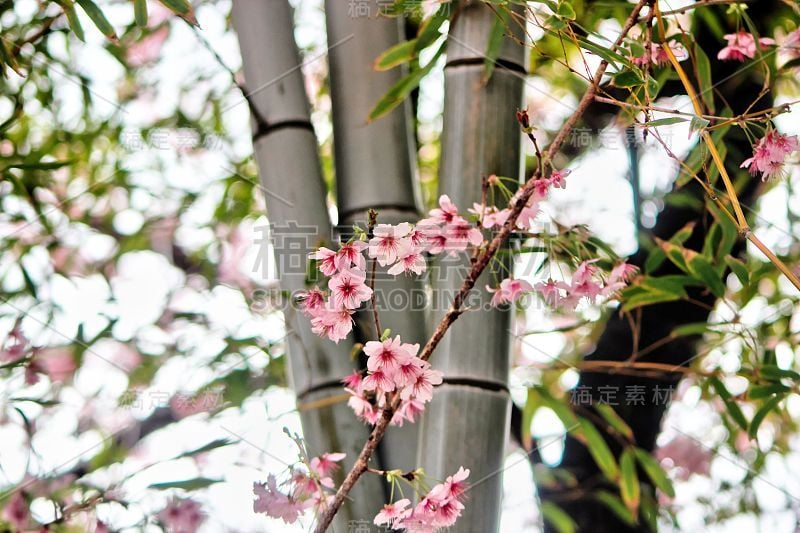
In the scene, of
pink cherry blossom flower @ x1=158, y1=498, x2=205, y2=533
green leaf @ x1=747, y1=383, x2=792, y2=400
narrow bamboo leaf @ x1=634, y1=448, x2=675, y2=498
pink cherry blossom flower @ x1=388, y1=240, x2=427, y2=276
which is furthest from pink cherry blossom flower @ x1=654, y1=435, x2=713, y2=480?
pink cherry blossom flower @ x1=388, y1=240, x2=427, y2=276

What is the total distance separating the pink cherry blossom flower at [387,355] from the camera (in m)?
0.49

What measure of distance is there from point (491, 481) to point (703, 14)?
2.15 ft

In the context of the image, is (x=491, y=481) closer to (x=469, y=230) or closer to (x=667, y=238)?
(x=469, y=230)

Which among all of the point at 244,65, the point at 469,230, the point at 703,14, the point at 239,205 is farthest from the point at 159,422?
the point at 703,14

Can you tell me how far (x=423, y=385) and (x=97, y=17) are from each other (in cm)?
46

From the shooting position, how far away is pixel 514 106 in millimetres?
686

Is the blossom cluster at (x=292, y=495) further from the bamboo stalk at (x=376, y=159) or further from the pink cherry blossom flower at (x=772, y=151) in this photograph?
the pink cherry blossom flower at (x=772, y=151)

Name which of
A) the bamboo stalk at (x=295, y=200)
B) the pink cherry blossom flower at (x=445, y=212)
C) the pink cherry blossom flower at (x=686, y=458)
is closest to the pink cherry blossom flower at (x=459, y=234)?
the pink cherry blossom flower at (x=445, y=212)

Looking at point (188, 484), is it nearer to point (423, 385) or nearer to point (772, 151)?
point (423, 385)

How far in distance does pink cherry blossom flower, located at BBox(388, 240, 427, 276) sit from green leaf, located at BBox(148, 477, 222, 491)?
1.31 feet

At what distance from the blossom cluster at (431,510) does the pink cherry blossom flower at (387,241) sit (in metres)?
0.16

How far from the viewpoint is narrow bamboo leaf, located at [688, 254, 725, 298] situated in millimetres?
799

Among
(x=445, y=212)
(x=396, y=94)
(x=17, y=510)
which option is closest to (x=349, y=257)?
(x=445, y=212)

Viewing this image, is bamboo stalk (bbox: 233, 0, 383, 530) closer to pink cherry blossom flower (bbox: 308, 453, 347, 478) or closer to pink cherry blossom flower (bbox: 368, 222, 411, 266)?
pink cherry blossom flower (bbox: 308, 453, 347, 478)
